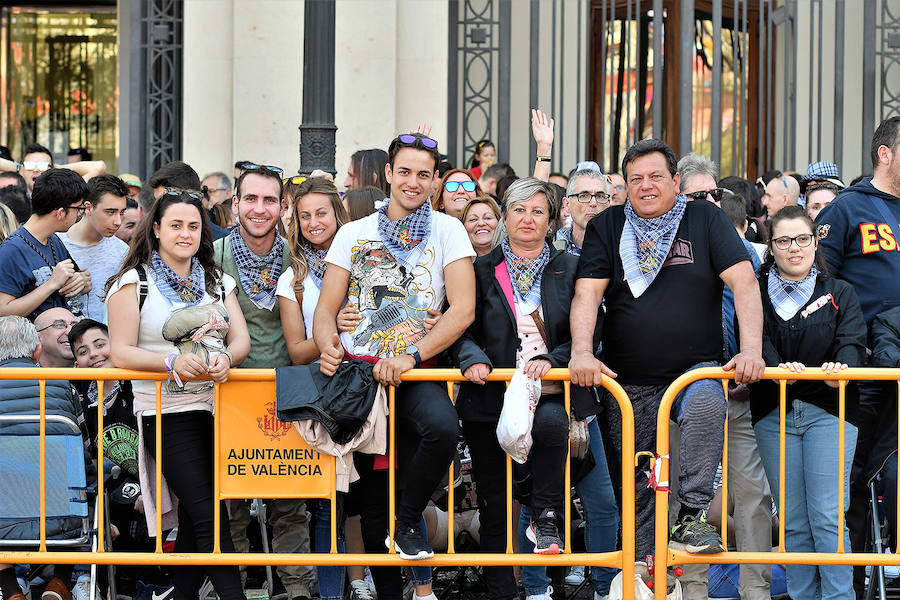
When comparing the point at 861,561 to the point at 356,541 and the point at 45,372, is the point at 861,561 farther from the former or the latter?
the point at 45,372

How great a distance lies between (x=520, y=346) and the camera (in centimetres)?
565

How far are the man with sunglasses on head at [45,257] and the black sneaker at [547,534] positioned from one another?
306 centimetres

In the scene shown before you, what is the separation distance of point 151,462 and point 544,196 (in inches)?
90.4

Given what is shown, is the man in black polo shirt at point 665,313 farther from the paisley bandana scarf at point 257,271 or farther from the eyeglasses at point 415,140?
the paisley bandana scarf at point 257,271

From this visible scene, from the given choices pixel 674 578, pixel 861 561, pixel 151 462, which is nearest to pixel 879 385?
pixel 861 561

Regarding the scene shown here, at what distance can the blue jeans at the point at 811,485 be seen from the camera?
562 cm

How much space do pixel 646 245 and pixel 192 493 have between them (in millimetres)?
2434

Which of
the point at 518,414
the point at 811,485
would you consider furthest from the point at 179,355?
the point at 811,485

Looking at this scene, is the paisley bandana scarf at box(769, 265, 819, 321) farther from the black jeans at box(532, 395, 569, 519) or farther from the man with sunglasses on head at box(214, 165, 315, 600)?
the man with sunglasses on head at box(214, 165, 315, 600)

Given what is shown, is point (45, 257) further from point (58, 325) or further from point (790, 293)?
point (790, 293)

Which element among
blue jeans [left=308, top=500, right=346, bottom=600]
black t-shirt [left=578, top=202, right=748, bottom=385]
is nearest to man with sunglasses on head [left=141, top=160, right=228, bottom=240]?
blue jeans [left=308, top=500, right=346, bottom=600]

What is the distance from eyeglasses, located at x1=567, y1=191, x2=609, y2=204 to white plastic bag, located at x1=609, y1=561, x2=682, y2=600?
2.50 m

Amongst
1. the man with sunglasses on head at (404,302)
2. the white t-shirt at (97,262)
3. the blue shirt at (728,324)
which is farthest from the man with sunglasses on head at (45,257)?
the blue shirt at (728,324)

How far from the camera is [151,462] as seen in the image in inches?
221
